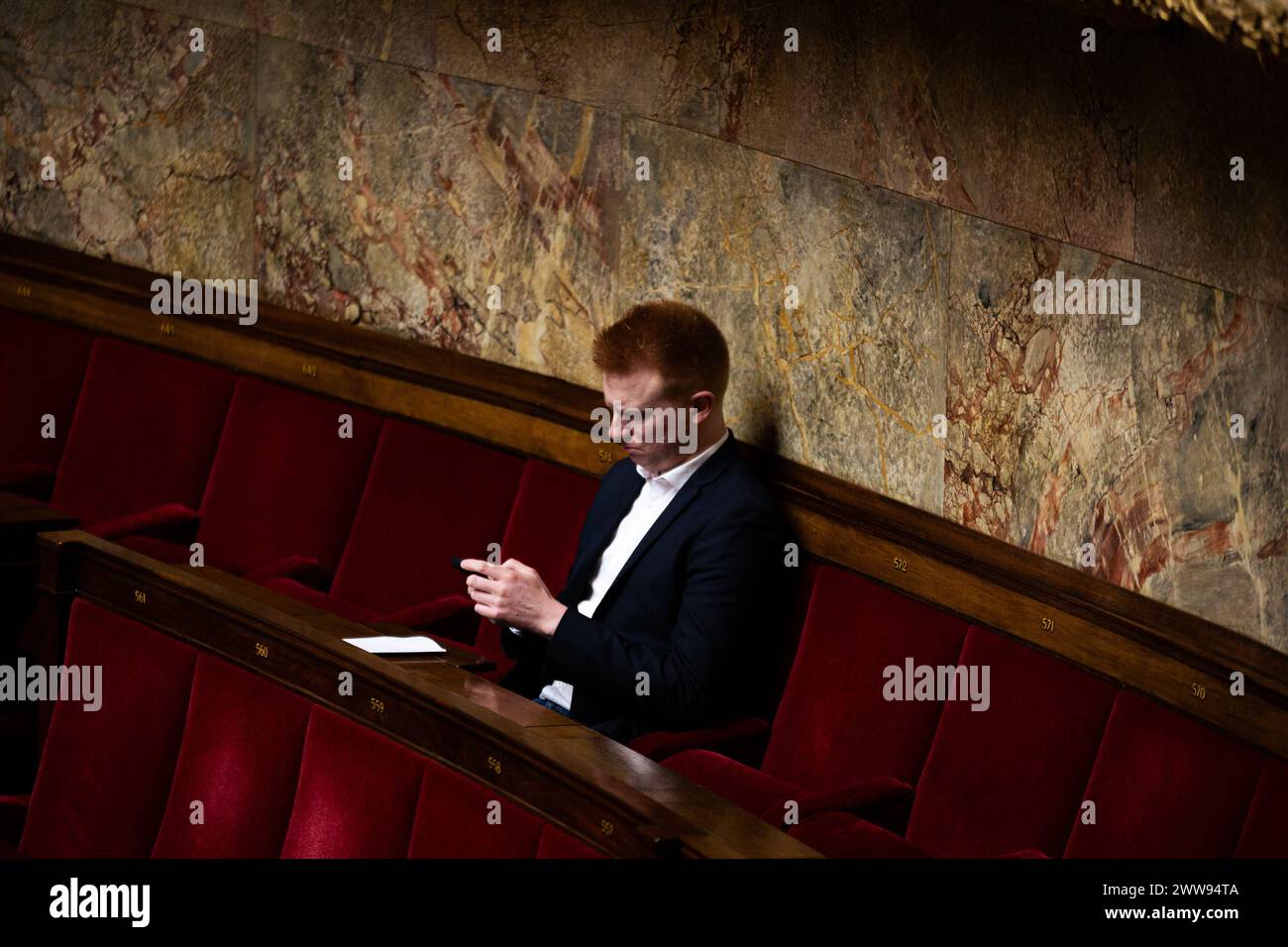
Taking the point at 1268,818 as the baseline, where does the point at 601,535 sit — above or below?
above

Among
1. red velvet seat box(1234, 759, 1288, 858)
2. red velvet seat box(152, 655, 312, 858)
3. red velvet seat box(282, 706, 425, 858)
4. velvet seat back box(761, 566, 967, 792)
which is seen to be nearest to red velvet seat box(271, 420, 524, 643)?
velvet seat back box(761, 566, 967, 792)

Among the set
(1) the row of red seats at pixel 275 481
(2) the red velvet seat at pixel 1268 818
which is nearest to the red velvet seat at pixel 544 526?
(1) the row of red seats at pixel 275 481

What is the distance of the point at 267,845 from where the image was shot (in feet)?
4.58

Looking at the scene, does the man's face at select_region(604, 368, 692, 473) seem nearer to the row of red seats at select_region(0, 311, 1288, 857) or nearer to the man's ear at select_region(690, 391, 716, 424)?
the man's ear at select_region(690, 391, 716, 424)

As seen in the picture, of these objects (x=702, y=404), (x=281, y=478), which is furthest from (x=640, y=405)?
(x=281, y=478)

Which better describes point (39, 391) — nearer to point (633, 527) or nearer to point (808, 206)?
point (633, 527)

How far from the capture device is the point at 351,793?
1.32m

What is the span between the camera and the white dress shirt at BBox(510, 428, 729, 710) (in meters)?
1.87

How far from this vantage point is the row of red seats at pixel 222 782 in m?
1.26

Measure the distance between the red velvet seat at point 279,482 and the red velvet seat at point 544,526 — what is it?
1.06ft

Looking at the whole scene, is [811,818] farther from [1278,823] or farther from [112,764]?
[112,764]

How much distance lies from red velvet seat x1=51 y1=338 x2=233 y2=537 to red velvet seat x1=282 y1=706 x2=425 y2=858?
1.34 metres

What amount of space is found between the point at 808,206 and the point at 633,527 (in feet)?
1.41
